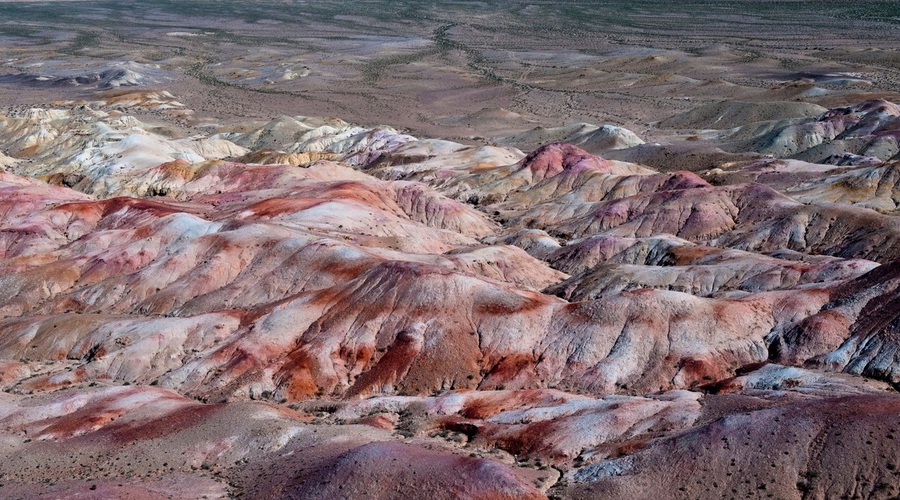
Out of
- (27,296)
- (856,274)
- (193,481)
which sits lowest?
(27,296)

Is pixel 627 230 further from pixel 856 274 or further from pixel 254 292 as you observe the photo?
pixel 254 292

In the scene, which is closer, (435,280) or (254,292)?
(435,280)

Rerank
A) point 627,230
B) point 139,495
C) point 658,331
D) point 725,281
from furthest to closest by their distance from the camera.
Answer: point 627,230 → point 725,281 → point 658,331 → point 139,495

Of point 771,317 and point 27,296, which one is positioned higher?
point 771,317

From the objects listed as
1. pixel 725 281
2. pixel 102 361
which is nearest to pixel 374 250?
pixel 102 361

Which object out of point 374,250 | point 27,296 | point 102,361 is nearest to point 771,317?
point 374,250

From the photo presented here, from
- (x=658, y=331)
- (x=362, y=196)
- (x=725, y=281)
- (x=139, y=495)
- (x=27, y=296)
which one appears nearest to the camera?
(x=139, y=495)

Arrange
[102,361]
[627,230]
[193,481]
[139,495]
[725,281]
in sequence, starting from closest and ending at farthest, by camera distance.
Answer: [139,495], [193,481], [102,361], [725,281], [627,230]

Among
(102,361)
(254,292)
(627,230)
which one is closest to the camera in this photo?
(102,361)

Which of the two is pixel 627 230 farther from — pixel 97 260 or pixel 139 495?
pixel 139 495
